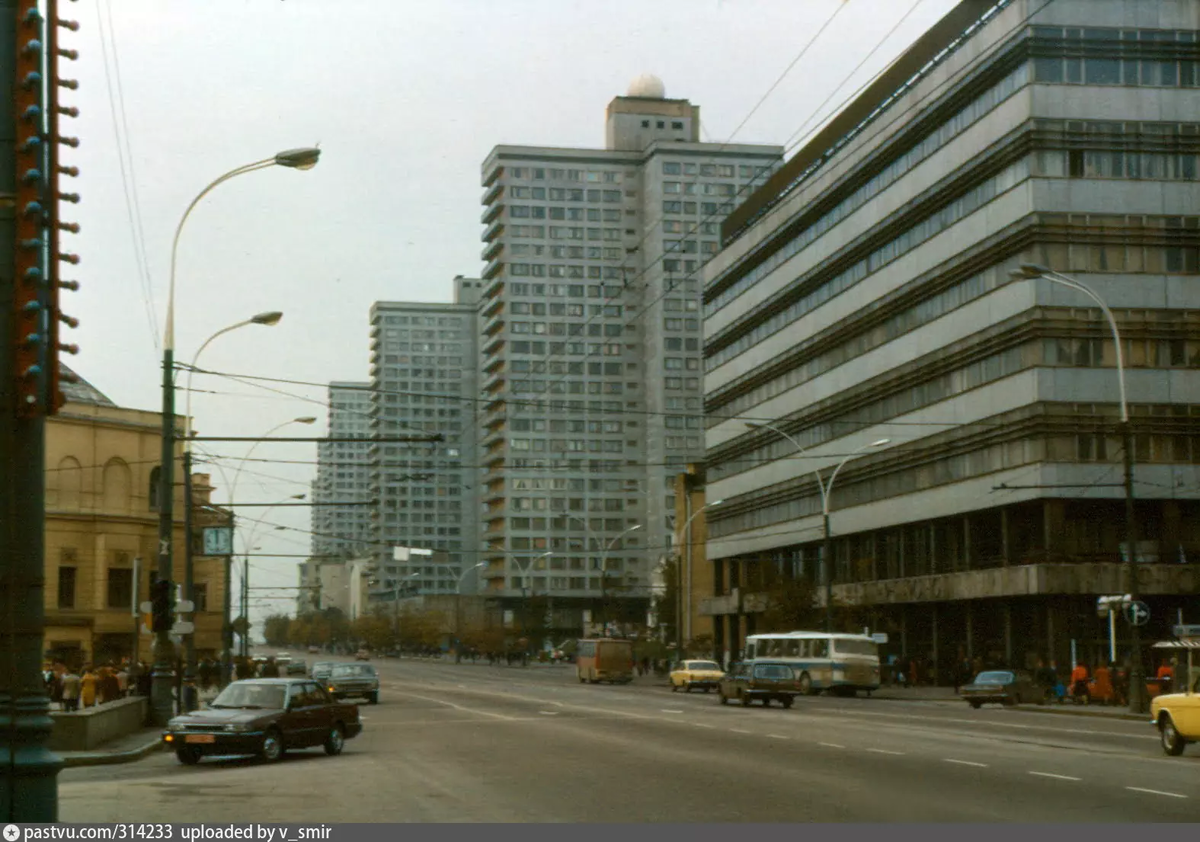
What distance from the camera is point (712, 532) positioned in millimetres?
99500

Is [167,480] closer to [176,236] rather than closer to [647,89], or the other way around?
[176,236]

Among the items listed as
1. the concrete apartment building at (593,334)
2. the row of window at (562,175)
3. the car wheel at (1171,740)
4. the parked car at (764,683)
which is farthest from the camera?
the concrete apartment building at (593,334)

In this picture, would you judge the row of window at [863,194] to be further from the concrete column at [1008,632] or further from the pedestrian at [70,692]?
the pedestrian at [70,692]

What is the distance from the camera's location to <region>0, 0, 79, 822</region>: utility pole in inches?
375

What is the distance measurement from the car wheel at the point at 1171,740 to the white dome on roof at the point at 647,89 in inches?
5794

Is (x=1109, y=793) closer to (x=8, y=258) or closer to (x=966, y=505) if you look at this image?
(x=8, y=258)

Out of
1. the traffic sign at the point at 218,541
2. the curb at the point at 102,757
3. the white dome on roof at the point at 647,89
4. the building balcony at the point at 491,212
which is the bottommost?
the curb at the point at 102,757

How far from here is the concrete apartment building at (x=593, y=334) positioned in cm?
15662

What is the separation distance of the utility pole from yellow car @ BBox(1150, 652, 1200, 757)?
17.4 m

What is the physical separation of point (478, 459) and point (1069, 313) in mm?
119627

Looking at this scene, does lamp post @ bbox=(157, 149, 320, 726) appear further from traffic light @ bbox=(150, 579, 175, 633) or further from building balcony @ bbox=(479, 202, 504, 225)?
building balcony @ bbox=(479, 202, 504, 225)

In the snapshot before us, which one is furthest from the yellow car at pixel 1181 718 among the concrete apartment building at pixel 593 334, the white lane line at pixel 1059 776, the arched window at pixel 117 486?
the concrete apartment building at pixel 593 334

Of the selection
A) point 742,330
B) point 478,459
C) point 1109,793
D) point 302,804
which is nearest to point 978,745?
point 1109,793

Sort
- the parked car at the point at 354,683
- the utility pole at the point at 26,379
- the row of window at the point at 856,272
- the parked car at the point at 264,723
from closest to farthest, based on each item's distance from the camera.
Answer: the utility pole at the point at 26,379
the parked car at the point at 264,723
the parked car at the point at 354,683
the row of window at the point at 856,272
